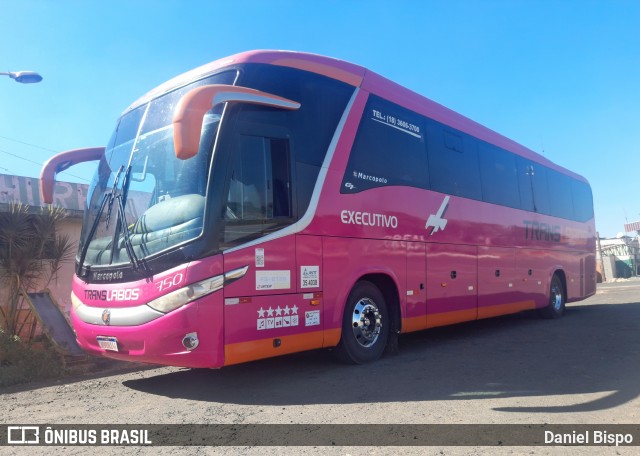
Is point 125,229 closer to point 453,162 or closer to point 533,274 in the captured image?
point 453,162

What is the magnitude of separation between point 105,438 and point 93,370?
388cm

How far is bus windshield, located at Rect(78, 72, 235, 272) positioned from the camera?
18.6ft

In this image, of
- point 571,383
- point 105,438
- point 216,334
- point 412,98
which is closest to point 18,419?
point 105,438

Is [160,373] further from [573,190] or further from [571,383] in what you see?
[573,190]

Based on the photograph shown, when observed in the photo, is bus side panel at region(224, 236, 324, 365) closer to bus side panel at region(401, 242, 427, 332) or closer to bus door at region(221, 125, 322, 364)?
bus door at region(221, 125, 322, 364)

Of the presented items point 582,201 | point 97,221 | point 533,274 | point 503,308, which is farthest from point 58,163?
point 582,201

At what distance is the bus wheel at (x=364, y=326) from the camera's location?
700 centimetres

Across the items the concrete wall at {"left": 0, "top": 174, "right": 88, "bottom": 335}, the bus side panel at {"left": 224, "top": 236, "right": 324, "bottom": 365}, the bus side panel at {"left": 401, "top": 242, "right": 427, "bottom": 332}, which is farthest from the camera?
the concrete wall at {"left": 0, "top": 174, "right": 88, "bottom": 335}

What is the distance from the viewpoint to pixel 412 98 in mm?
8844

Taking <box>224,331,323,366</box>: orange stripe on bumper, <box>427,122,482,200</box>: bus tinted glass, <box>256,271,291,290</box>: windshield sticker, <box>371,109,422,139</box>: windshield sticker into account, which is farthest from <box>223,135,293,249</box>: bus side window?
<box>427,122,482,200</box>: bus tinted glass

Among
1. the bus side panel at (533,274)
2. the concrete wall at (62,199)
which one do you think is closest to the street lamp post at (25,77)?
the concrete wall at (62,199)

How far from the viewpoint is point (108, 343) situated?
5898mm

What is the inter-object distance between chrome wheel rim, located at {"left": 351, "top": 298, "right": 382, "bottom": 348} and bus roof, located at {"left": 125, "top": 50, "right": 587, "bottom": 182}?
126 inches

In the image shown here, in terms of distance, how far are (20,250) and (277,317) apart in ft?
19.2
